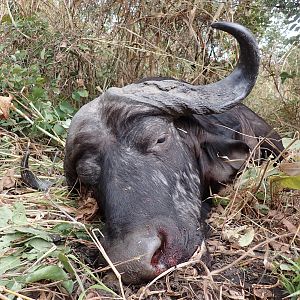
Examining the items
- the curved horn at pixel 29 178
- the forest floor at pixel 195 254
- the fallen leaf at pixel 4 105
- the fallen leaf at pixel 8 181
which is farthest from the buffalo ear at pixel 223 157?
the fallen leaf at pixel 4 105

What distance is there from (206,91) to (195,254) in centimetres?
111

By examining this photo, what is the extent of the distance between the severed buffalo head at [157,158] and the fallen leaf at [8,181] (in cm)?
55

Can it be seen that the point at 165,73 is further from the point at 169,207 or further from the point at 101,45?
the point at 169,207

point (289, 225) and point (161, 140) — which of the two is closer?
point (289, 225)

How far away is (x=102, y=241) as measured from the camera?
87.6 inches

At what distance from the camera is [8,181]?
11.3ft

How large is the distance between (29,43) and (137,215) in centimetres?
384

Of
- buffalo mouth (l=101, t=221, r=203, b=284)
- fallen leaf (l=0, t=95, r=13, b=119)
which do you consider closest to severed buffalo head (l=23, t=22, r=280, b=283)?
buffalo mouth (l=101, t=221, r=203, b=284)

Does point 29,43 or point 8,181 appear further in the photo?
point 29,43

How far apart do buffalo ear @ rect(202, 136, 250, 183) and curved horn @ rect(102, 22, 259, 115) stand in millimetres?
271

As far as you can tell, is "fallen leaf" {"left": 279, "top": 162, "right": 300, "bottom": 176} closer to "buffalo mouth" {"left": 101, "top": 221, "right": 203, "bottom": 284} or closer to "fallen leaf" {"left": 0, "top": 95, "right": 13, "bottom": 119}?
"buffalo mouth" {"left": 101, "top": 221, "right": 203, "bottom": 284}

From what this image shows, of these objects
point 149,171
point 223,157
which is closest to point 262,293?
point 149,171

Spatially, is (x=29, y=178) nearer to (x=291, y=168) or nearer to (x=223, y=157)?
(x=223, y=157)

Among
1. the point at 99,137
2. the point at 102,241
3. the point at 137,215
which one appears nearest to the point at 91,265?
the point at 102,241
